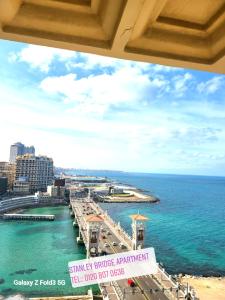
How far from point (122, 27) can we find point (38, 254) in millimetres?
30868

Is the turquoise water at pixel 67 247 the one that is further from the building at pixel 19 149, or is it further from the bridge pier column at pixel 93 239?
the building at pixel 19 149

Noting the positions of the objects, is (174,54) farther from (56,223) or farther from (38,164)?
(38,164)

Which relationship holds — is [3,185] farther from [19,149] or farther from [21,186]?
[19,149]

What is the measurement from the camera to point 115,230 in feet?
117

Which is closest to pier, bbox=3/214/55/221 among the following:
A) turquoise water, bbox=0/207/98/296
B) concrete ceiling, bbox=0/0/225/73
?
turquoise water, bbox=0/207/98/296

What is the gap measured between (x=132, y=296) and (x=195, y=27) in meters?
18.6

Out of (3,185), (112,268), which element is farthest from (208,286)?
(3,185)

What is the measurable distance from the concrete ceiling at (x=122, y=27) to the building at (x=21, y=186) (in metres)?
67.3

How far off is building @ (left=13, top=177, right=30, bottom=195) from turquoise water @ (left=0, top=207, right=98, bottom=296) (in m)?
21.6

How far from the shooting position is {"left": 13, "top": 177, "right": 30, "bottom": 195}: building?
216 feet

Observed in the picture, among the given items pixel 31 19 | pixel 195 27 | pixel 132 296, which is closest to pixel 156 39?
pixel 195 27

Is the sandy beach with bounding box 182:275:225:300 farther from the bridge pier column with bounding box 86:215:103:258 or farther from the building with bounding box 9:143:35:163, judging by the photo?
the building with bounding box 9:143:35:163

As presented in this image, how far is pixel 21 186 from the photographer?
219ft

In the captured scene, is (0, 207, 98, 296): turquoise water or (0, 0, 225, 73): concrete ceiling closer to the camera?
(0, 0, 225, 73): concrete ceiling
